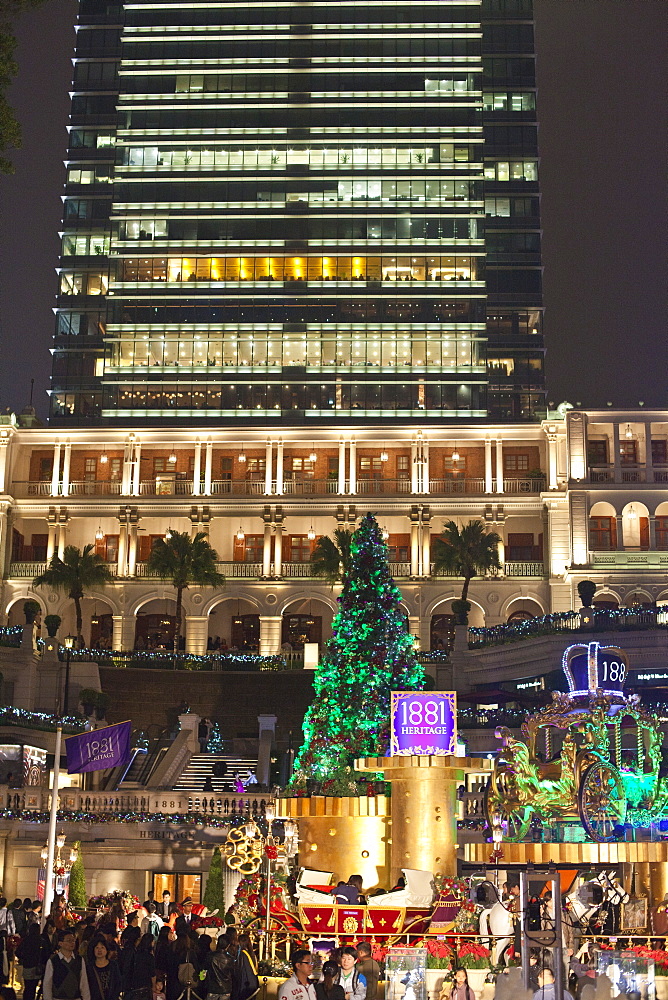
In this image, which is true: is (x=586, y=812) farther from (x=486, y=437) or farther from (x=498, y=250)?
(x=498, y=250)

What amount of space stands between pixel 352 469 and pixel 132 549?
1492 centimetres

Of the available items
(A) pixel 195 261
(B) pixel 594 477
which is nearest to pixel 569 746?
(B) pixel 594 477

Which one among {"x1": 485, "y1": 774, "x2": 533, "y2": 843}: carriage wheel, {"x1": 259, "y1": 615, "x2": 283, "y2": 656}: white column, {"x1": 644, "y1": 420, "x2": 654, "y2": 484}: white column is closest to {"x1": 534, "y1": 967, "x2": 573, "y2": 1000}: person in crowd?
{"x1": 485, "y1": 774, "x2": 533, "y2": 843}: carriage wheel

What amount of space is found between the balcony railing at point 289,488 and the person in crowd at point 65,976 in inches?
2810

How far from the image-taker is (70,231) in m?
113

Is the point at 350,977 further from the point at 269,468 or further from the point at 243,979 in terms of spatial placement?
the point at 269,468

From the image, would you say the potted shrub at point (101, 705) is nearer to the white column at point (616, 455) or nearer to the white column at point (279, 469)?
the white column at point (279, 469)

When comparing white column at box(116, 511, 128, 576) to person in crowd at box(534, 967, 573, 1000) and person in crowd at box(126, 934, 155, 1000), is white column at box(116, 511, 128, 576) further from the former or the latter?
person in crowd at box(534, 967, 573, 1000)

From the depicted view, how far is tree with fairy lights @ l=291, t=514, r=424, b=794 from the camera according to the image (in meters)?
34.9

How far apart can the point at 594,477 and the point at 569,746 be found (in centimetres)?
6162

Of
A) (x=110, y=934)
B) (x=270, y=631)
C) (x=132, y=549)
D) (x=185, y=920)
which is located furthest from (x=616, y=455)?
(x=110, y=934)

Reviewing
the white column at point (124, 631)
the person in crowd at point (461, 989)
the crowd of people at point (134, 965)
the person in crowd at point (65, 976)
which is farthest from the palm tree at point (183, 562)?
the person in crowd at point (461, 989)

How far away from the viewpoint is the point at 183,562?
77.2 m

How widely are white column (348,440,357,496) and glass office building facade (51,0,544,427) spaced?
8.07 meters
